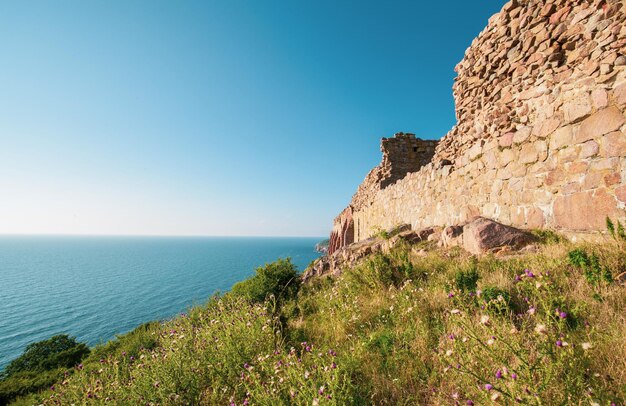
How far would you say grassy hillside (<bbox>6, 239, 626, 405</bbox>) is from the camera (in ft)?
6.82

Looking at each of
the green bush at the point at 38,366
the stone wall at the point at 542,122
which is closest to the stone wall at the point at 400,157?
the stone wall at the point at 542,122

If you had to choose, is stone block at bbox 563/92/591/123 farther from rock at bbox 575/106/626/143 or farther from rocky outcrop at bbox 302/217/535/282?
rocky outcrop at bbox 302/217/535/282

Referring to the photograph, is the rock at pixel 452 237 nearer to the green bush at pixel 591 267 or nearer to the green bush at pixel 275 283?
the green bush at pixel 591 267

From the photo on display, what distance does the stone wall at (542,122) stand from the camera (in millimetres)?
4316

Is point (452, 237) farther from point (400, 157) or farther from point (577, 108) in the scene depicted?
point (400, 157)

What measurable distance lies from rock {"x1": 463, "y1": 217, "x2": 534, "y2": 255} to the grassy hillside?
0.36 meters

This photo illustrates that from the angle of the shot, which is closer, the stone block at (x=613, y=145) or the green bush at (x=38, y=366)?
the stone block at (x=613, y=145)

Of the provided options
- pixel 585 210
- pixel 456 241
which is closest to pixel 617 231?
pixel 585 210

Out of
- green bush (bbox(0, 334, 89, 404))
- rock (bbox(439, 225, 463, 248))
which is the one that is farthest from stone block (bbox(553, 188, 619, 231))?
green bush (bbox(0, 334, 89, 404))

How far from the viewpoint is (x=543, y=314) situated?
3100 millimetres

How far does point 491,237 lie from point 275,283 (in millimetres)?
6048

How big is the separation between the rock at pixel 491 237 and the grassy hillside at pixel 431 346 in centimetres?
36

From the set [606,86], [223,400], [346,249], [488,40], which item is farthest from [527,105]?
[223,400]

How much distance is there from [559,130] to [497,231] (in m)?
2.17
